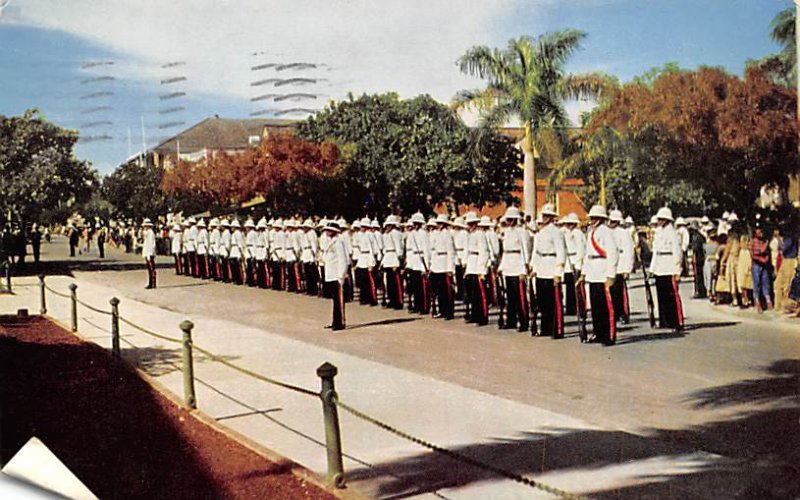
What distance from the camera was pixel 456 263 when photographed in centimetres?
916

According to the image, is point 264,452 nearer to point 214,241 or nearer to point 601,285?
point 214,241

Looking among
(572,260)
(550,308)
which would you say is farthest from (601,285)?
(550,308)

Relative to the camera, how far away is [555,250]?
23.4 feet

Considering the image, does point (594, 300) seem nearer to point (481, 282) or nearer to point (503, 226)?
point (503, 226)

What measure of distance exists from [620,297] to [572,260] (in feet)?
2.05

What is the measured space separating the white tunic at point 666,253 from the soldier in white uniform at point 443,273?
252 centimetres

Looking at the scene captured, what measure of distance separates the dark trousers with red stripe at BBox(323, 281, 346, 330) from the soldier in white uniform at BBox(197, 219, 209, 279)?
91 centimetres

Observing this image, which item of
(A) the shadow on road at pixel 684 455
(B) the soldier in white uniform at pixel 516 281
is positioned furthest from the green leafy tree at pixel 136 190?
(B) the soldier in white uniform at pixel 516 281

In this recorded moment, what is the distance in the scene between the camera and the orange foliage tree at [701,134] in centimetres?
395

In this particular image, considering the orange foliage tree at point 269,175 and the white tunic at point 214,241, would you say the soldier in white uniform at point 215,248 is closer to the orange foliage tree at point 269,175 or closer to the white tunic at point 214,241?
the white tunic at point 214,241

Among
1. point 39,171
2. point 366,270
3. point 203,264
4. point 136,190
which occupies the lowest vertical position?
point 366,270

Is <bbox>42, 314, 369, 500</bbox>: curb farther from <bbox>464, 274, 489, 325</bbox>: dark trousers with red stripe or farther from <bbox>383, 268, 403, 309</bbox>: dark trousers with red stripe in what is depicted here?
<bbox>383, 268, 403, 309</bbox>: dark trousers with red stripe

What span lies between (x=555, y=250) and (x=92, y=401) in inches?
158

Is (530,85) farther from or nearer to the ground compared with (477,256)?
farther from the ground
